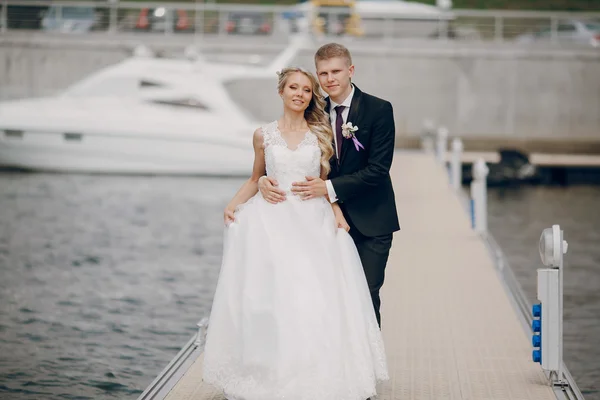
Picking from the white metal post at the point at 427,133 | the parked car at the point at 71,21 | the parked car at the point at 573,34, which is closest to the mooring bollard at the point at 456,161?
the white metal post at the point at 427,133

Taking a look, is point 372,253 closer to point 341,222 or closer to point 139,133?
point 341,222

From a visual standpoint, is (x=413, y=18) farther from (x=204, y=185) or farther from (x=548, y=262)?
(x=548, y=262)

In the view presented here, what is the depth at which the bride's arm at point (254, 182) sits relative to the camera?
6.29 meters

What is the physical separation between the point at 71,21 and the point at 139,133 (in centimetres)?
874

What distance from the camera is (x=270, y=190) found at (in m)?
6.20

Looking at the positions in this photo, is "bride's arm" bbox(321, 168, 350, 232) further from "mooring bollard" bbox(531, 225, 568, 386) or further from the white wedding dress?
"mooring bollard" bbox(531, 225, 568, 386)

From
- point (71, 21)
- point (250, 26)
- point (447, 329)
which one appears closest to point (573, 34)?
point (250, 26)

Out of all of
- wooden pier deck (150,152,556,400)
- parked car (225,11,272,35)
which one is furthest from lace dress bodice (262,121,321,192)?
parked car (225,11,272,35)

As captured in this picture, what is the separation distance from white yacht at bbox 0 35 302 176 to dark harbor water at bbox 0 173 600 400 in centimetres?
225

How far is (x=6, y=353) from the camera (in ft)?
33.0

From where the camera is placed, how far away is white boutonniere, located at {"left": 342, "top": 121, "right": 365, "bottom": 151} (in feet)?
20.3

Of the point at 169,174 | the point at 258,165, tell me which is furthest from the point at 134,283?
the point at 169,174

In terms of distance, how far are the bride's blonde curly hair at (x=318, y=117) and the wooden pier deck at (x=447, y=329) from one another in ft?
5.34

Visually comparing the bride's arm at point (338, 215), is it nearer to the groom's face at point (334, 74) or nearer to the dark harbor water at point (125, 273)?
the groom's face at point (334, 74)
